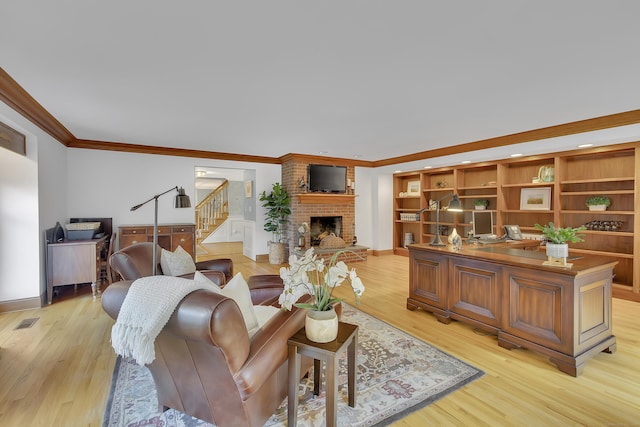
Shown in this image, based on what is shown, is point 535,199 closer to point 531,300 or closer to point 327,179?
point 531,300

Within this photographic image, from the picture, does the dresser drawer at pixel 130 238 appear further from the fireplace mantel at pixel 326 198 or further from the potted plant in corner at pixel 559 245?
the potted plant in corner at pixel 559 245

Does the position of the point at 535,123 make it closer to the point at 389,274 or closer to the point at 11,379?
the point at 389,274

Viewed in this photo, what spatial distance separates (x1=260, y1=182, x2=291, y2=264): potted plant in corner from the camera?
6559 mm

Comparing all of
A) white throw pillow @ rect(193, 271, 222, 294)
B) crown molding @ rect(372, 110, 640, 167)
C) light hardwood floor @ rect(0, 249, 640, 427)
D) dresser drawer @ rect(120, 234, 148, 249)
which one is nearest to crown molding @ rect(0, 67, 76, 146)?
dresser drawer @ rect(120, 234, 148, 249)

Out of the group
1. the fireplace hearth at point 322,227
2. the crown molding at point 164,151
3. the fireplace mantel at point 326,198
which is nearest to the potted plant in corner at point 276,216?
the fireplace mantel at point 326,198

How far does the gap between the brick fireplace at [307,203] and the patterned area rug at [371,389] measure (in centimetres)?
361

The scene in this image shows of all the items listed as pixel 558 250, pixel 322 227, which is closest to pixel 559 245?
pixel 558 250

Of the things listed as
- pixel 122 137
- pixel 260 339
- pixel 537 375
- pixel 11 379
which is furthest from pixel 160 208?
pixel 537 375

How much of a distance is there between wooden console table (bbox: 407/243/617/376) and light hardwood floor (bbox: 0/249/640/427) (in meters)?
0.13

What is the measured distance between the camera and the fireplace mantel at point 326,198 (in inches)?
257

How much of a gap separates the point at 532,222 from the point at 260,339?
5686 millimetres

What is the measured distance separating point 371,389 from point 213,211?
27.8ft

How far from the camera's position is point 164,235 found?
17.7 ft

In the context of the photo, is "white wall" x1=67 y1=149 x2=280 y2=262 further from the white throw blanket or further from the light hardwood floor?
the white throw blanket
